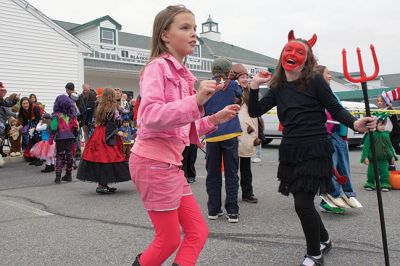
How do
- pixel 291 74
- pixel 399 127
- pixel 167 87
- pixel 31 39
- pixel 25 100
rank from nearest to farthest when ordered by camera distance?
pixel 167 87
pixel 291 74
pixel 399 127
pixel 25 100
pixel 31 39

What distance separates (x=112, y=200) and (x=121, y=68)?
16.6 metres

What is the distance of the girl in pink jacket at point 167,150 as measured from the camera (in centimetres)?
238

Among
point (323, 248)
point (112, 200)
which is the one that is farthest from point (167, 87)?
point (112, 200)

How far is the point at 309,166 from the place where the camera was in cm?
336

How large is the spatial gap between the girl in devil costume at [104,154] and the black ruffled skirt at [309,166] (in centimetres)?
423

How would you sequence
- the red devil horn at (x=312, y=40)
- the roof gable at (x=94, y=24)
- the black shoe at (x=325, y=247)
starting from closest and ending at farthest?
the red devil horn at (x=312, y=40), the black shoe at (x=325, y=247), the roof gable at (x=94, y=24)

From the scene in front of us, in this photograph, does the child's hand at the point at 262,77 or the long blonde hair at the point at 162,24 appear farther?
the child's hand at the point at 262,77

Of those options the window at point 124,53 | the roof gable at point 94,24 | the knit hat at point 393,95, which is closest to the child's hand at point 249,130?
the knit hat at point 393,95

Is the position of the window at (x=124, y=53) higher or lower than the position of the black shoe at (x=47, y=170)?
higher

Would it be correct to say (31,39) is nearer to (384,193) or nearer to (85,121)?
(85,121)

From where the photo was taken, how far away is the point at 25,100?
37.6 ft

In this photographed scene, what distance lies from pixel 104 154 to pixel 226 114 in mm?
4925

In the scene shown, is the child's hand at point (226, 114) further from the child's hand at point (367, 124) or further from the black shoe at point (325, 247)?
the black shoe at point (325, 247)

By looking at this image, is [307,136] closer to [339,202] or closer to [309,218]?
[309,218]
